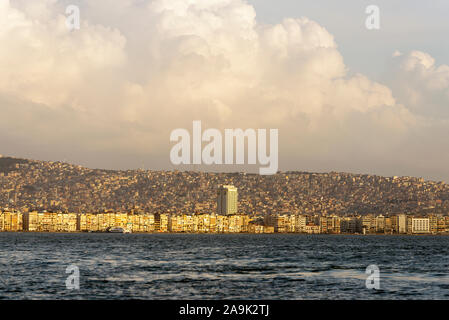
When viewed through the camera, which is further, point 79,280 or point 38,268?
point 38,268

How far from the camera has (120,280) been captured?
185 feet

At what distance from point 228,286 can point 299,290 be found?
6066 mm

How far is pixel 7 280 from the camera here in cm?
5591

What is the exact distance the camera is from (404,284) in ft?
180

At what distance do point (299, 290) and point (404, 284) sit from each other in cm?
1143
